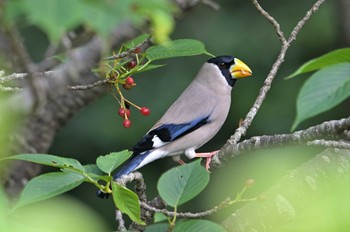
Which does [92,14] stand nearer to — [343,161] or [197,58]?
[343,161]

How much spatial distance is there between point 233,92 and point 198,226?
209 inches

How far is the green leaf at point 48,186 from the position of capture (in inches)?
65.2

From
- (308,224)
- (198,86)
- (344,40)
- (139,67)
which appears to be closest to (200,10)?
(344,40)

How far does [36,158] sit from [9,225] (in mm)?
781

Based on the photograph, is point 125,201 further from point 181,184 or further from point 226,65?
point 226,65

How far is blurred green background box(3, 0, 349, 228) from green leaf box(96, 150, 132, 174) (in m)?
4.77

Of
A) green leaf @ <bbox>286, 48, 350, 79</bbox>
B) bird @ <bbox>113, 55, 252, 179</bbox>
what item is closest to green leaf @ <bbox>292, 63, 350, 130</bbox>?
green leaf @ <bbox>286, 48, 350, 79</bbox>

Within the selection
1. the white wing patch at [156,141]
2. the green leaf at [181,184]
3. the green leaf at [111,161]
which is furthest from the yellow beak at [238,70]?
the green leaf at [181,184]

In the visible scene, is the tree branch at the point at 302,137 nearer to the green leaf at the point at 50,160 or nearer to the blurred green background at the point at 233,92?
Answer: the green leaf at the point at 50,160

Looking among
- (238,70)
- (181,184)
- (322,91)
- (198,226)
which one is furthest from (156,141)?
(322,91)

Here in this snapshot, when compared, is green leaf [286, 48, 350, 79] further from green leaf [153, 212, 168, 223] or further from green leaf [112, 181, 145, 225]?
Answer: green leaf [153, 212, 168, 223]

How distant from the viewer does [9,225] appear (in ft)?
3.17

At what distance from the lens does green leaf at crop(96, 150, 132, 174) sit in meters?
1.85

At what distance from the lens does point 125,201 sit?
5.69 ft
